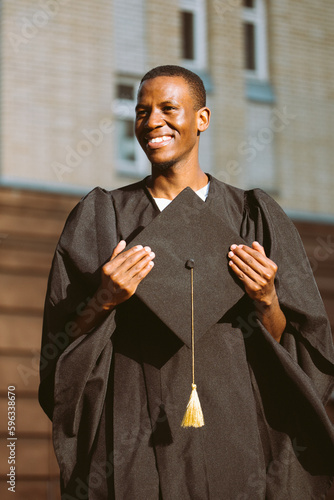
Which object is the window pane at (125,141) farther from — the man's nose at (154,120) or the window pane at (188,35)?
the man's nose at (154,120)

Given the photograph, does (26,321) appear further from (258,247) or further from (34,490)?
(258,247)

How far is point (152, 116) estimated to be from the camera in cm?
263

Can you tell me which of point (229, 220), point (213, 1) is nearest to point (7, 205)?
point (213, 1)

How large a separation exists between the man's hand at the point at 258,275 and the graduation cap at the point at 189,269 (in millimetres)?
33

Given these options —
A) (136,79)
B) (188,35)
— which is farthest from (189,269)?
(188,35)

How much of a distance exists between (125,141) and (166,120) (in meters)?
6.41

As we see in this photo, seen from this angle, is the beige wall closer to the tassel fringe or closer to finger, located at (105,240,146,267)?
finger, located at (105,240,146,267)

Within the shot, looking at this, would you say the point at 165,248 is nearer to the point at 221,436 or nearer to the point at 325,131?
the point at 221,436

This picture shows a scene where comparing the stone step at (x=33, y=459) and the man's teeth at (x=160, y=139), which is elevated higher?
the man's teeth at (x=160, y=139)

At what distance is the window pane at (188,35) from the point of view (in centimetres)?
948

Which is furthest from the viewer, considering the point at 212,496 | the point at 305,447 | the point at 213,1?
the point at 213,1

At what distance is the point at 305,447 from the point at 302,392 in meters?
0.18

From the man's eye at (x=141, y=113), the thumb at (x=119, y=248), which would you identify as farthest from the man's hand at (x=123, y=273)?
the man's eye at (x=141, y=113)

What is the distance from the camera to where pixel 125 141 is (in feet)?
29.5
